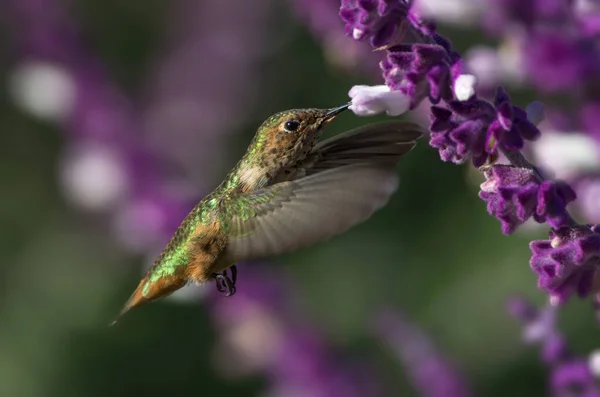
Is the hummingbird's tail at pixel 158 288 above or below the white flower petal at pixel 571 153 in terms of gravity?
below

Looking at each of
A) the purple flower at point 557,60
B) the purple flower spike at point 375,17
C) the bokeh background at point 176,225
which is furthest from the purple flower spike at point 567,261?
the bokeh background at point 176,225

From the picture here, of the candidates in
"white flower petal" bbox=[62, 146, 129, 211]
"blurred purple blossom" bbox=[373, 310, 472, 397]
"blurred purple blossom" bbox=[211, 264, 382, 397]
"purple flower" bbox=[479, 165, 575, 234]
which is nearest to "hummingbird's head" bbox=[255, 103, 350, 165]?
"purple flower" bbox=[479, 165, 575, 234]

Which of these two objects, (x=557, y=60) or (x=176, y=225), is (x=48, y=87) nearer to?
(x=176, y=225)

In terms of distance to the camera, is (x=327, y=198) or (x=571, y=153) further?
(x=571, y=153)

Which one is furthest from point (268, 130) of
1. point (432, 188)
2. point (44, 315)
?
point (44, 315)

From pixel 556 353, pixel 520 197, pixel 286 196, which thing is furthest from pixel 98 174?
pixel 520 197

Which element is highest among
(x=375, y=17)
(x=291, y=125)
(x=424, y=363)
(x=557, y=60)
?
(x=557, y=60)

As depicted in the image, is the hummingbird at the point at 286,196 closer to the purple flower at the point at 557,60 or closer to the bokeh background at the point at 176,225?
the purple flower at the point at 557,60
